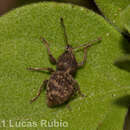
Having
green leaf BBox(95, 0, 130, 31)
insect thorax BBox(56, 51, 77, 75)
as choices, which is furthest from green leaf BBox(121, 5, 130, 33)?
insect thorax BBox(56, 51, 77, 75)

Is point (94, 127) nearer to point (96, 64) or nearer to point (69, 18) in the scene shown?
point (96, 64)

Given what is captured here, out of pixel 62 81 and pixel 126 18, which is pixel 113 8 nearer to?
pixel 126 18

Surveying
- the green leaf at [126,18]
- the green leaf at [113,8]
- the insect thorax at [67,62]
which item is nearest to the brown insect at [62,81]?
the insect thorax at [67,62]

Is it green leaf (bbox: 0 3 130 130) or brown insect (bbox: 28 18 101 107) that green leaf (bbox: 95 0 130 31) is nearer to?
green leaf (bbox: 0 3 130 130)

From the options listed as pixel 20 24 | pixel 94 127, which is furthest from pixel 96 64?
pixel 20 24

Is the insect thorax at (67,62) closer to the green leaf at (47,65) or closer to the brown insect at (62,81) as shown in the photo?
the brown insect at (62,81)

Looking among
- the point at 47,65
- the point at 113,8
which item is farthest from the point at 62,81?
the point at 113,8
